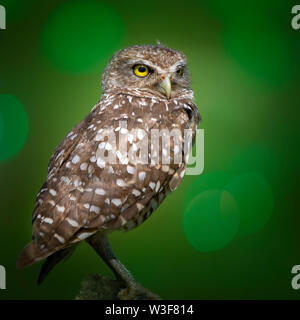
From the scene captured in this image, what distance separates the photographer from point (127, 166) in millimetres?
1123

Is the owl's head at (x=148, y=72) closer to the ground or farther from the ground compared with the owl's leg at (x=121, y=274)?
farther from the ground

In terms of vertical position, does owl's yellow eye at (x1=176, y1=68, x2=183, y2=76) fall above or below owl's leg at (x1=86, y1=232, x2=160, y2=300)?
above

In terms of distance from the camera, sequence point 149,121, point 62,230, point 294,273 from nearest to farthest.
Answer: point 62,230, point 149,121, point 294,273

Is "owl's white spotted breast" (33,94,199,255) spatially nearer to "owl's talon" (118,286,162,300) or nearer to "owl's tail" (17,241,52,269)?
"owl's tail" (17,241,52,269)

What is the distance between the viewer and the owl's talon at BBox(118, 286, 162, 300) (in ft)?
4.12

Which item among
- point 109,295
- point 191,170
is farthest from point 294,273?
point 109,295

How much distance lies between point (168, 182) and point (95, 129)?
0.30 meters

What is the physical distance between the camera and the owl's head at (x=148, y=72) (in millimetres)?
1218

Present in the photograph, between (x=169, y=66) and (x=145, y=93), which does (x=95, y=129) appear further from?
(x=169, y=66)

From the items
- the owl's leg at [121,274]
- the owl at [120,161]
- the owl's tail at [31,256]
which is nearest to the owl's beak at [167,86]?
the owl at [120,161]

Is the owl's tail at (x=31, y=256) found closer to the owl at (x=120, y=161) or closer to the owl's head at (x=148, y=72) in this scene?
the owl at (x=120, y=161)

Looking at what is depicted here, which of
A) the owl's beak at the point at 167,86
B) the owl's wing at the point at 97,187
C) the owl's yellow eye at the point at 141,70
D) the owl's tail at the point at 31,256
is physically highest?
the owl's yellow eye at the point at 141,70

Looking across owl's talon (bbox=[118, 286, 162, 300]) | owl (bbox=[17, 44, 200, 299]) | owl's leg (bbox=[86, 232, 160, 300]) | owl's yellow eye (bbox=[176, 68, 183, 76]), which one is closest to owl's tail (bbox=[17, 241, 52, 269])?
owl (bbox=[17, 44, 200, 299])

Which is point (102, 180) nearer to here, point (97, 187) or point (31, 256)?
point (97, 187)
